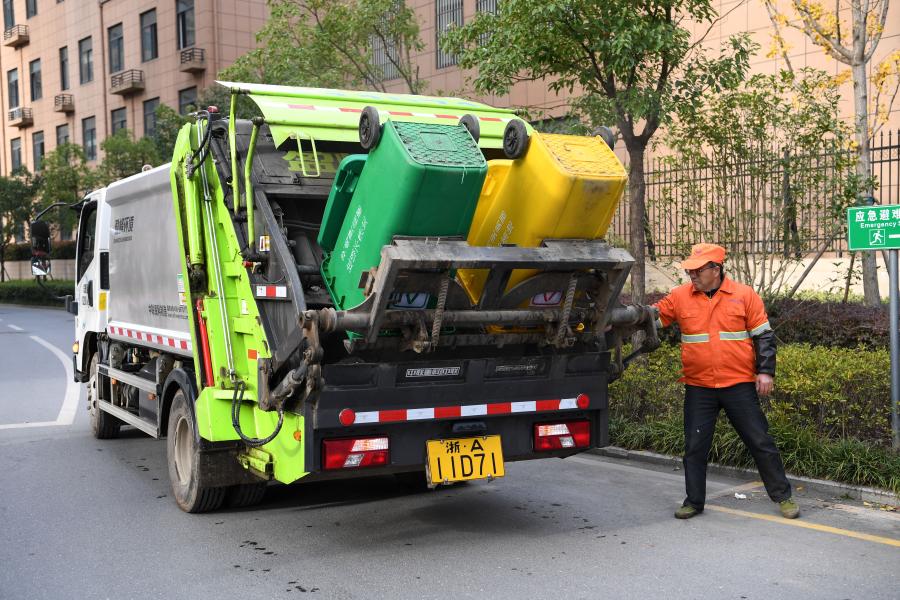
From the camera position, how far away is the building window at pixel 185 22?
3682 centimetres

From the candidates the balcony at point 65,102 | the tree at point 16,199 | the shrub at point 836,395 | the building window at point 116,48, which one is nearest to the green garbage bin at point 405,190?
the shrub at point 836,395

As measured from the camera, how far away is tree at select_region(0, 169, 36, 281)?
4253cm

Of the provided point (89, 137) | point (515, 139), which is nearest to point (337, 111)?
point (515, 139)

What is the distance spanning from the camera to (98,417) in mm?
9641

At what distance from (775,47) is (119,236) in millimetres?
9985

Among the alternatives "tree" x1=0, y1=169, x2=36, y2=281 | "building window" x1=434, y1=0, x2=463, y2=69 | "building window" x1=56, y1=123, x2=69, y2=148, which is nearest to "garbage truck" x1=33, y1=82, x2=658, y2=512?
"building window" x1=434, y1=0, x2=463, y2=69

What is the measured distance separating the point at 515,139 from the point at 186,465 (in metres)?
3.38

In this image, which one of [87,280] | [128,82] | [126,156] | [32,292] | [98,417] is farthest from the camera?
[128,82]

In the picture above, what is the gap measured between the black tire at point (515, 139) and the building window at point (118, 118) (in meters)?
40.0

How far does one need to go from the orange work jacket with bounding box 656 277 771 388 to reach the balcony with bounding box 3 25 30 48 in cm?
5253

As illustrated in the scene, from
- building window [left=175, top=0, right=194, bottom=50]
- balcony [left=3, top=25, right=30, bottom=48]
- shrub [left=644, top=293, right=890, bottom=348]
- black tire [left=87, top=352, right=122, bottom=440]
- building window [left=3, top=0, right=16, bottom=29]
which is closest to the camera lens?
black tire [left=87, top=352, right=122, bottom=440]

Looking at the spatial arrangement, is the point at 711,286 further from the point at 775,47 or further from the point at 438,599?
the point at 775,47

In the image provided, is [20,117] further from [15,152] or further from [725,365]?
[725,365]

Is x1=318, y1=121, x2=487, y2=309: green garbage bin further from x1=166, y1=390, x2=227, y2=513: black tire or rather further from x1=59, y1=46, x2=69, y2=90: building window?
x1=59, y1=46, x2=69, y2=90: building window
